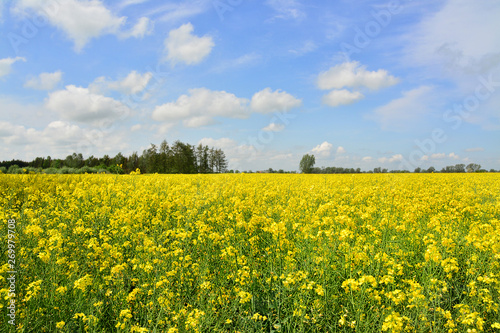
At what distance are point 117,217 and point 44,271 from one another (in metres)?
2.05

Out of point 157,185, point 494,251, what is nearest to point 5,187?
point 157,185

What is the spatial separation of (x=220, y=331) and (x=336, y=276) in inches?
70.2

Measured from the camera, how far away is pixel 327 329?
330 cm

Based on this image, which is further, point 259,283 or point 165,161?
point 165,161

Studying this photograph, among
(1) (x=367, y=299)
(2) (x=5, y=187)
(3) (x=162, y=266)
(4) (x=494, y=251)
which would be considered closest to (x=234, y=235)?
(3) (x=162, y=266)

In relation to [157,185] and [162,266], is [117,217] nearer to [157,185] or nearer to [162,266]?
[162,266]

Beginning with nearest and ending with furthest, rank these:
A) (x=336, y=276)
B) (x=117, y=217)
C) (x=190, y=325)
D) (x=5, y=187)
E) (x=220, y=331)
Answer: (x=190, y=325)
(x=220, y=331)
(x=336, y=276)
(x=117, y=217)
(x=5, y=187)

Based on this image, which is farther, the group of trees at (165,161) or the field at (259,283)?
the group of trees at (165,161)

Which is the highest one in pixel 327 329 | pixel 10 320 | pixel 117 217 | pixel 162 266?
pixel 117 217

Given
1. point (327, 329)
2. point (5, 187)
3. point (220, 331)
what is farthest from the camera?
point (5, 187)

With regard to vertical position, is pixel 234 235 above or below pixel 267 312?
above

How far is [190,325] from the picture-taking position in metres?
2.77

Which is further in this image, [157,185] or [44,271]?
[157,185]

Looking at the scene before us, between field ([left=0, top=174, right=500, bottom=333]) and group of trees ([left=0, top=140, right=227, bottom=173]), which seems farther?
group of trees ([left=0, top=140, right=227, bottom=173])
